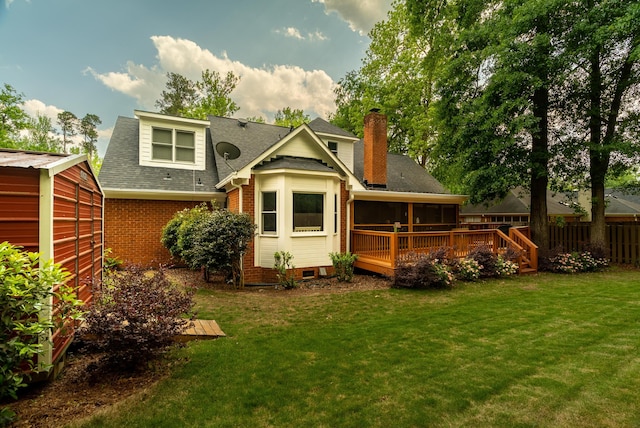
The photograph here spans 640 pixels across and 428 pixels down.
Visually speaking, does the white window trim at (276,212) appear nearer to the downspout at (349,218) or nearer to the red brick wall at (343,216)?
the red brick wall at (343,216)

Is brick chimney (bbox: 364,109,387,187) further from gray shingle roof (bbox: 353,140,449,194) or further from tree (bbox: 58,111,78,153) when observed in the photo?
tree (bbox: 58,111,78,153)

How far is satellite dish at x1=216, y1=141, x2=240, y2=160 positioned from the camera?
13242mm

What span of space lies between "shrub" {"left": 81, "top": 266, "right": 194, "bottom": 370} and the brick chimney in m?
11.3

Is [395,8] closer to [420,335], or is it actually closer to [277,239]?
[277,239]

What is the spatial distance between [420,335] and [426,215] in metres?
10.9

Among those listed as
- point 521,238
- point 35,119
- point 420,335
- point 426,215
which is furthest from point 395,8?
point 35,119

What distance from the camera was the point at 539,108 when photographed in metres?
11.7

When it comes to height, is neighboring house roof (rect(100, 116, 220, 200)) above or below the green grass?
above

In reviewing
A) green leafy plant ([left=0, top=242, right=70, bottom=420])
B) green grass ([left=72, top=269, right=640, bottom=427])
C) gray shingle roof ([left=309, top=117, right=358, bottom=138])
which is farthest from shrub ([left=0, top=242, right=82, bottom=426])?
gray shingle roof ([left=309, top=117, right=358, bottom=138])

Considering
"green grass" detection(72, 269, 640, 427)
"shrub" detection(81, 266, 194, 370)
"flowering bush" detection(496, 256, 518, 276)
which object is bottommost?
"green grass" detection(72, 269, 640, 427)

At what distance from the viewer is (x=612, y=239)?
40.1 feet

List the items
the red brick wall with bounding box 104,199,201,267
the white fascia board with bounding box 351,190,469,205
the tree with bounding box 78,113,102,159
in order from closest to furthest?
the red brick wall with bounding box 104,199,201,267, the white fascia board with bounding box 351,190,469,205, the tree with bounding box 78,113,102,159

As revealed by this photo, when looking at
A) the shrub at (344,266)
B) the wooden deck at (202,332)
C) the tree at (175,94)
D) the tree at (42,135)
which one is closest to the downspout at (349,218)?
the shrub at (344,266)

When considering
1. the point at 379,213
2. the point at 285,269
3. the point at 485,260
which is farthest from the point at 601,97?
the point at 285,269
